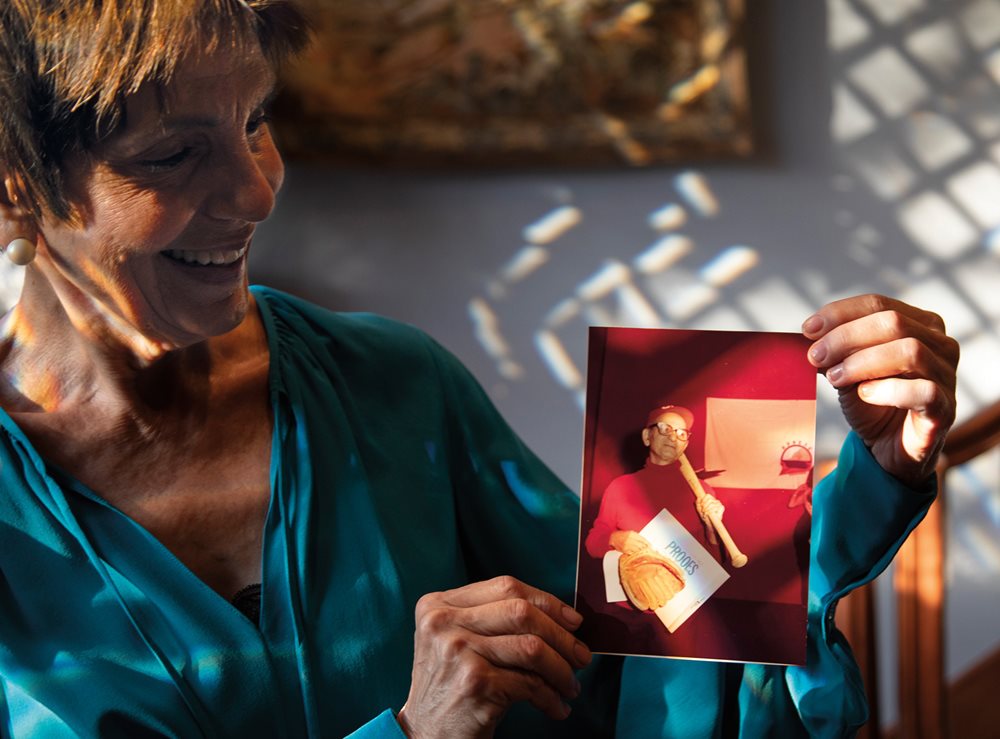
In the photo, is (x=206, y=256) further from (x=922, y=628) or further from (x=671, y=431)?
(x=922, y=628)

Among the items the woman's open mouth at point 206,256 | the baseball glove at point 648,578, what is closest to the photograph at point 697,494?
the baseball glove at point 648,578

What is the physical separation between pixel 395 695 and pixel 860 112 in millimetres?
1905

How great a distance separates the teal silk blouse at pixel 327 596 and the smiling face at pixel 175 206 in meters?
0.15

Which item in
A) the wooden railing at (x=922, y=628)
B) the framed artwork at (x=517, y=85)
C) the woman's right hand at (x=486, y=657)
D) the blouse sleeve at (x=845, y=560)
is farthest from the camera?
the framed artwork at (x=517, y=85)

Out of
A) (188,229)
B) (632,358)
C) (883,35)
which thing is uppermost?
(883,35)

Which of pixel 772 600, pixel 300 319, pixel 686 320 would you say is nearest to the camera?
pixel 772 600

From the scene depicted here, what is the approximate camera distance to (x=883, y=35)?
244cm

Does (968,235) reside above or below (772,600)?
above

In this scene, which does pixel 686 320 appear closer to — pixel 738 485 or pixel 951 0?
pixel 951 0

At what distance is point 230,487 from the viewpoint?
41.6 inches

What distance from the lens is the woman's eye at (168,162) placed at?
91 cm

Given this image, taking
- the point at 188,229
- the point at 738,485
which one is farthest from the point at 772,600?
the point at 188,229

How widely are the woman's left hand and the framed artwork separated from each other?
164 cm

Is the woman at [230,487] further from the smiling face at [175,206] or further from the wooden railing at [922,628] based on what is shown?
the wooden railing at [922,628]
